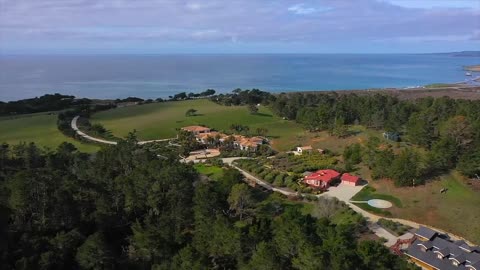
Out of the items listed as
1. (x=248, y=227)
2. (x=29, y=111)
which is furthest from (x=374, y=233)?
(x=29, y=111)

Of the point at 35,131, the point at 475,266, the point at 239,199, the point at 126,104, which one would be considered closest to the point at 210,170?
the point at 239,199

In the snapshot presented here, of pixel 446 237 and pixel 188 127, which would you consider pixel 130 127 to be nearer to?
pixel 188 127

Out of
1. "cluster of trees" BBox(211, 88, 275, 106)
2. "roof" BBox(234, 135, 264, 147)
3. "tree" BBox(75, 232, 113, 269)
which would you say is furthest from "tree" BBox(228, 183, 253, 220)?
"cluster of trees" BBox(211, 88, 275, 106)

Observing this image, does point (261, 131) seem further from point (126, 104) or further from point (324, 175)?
point (126, 104)

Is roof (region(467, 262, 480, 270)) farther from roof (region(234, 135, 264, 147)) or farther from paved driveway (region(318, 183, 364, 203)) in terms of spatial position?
roof (region(234, 135, 264, 147))

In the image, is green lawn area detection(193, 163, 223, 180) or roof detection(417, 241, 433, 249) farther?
green lawn area detection(193, 163, 223, 180)
